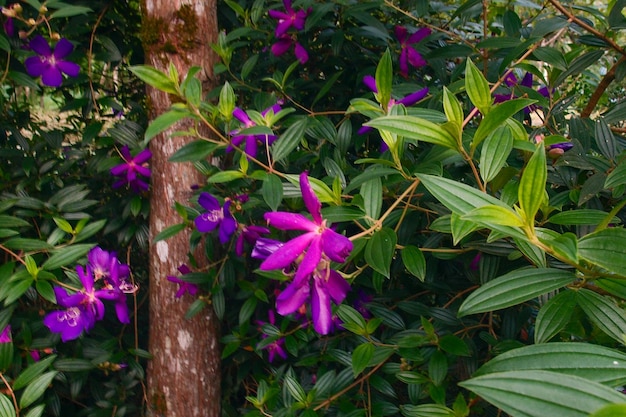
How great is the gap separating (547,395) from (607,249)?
0.77ft

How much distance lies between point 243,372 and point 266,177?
80 cm

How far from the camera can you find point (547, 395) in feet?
1.06

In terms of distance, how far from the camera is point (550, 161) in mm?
988

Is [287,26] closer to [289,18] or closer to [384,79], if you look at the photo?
[289,18]

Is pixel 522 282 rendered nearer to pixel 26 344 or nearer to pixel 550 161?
pixel 550 161

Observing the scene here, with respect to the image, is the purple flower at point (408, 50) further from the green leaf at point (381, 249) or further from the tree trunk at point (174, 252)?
the green leaf at point (381, 249)

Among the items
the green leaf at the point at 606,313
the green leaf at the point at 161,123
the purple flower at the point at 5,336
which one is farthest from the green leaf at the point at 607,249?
the purple flower at the point at 5,336

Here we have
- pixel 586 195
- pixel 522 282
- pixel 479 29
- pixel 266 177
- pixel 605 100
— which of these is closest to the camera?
pixel 522 282

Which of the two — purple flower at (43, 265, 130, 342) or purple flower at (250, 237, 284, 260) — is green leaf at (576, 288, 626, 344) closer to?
purple flower at (250, 237, 284, 260)

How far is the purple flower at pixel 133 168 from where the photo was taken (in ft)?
4.67

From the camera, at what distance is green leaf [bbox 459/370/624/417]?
12.6 inches

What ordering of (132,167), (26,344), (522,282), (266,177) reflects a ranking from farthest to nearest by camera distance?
(132,167)
(26,344)
(266,177)
(522,282)

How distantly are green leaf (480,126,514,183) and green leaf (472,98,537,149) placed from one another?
0.04ft

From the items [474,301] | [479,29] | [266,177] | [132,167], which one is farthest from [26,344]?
[479,29]
